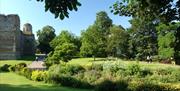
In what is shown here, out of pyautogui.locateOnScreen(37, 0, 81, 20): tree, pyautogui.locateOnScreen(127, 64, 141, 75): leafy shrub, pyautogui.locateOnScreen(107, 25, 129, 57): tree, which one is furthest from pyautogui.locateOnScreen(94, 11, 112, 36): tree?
pyautogui.locateOnScreen(37, 0, 81, 20): tree

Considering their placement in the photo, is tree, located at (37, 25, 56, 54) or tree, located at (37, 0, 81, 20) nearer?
tree, located at (37, 0, 81, 20)

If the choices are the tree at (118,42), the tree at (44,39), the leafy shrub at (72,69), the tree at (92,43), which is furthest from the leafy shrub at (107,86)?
the tree at (44,39)

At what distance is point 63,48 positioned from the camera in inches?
2218

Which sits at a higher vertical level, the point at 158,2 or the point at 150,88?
the point at 158,2

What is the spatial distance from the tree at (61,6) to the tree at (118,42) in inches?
2713

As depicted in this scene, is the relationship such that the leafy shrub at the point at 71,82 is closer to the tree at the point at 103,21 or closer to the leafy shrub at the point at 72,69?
the leafy shrub at the point at 72,69

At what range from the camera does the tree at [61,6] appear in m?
9.57

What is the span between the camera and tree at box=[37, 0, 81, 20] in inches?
377

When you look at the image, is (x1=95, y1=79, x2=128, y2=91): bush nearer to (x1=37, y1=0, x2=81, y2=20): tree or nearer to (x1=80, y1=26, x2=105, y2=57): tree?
(x1=37, y1=0, x2=81, y2=20): tree

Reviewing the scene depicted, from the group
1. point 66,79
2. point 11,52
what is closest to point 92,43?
point 11,52

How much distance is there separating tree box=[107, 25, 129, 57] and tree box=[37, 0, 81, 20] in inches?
2713

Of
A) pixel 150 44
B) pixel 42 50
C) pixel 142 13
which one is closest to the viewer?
pixel 142 13

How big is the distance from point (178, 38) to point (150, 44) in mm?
68096

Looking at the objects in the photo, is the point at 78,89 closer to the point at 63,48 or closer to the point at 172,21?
the point at 172,21
